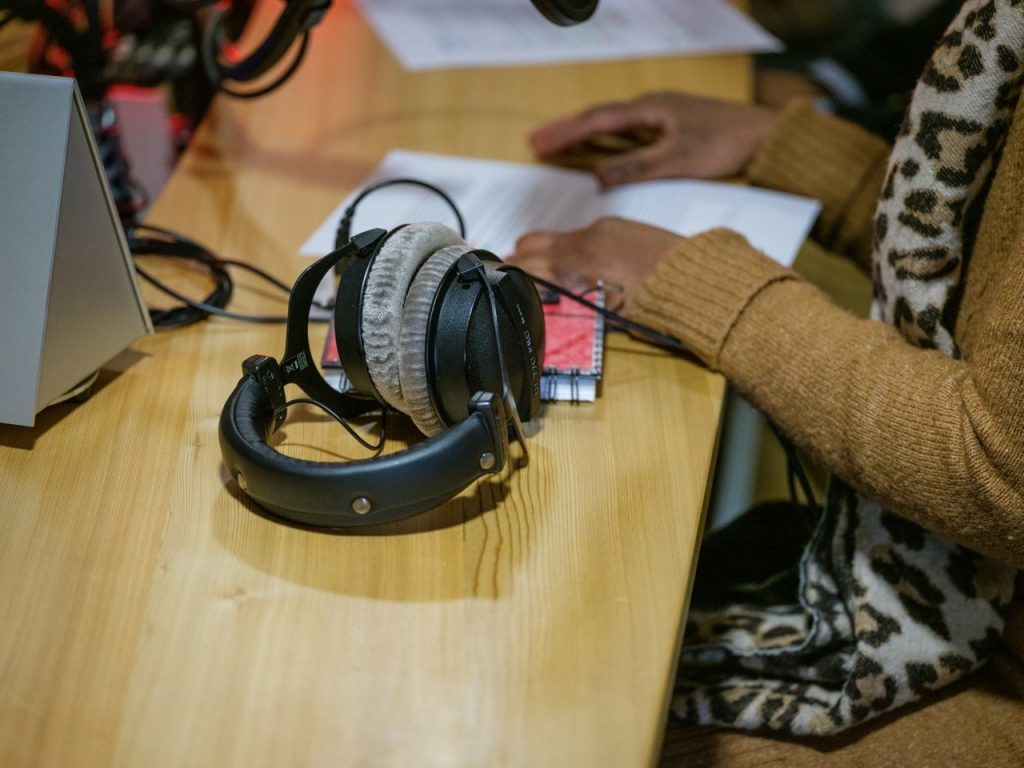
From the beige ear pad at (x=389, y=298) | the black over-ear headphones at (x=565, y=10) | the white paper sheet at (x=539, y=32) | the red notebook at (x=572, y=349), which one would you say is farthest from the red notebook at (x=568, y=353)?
the white paper sheet at (x=539, y=32)

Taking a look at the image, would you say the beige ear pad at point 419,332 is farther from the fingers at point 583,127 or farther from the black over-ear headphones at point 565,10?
the fingers at point 583,127

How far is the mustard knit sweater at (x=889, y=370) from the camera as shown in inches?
23.1

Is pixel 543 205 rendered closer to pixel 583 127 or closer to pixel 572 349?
pixel 583 127

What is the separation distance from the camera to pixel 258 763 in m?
0.47

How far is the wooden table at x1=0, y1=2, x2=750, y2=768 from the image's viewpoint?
48 centimetres

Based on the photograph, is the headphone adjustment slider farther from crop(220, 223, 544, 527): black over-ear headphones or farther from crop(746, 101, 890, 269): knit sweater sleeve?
crop(746, 101, 890, 269): knit sweater sleeve

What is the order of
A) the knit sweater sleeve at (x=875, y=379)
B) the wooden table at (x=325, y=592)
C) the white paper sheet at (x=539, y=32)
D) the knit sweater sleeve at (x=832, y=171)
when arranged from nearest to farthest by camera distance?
1. the wooden table at (x=325, y=592)
2. the knit sweater sleeve at (x=875, y=379)
3. the knit sweater sleeve at (x=832, y=171)
4. the white paper sheet at (x=539, y=32)

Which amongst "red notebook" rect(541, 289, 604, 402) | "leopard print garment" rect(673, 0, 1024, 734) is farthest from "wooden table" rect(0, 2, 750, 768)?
"leopard print garment" rect(673, 0, 1024, 734)

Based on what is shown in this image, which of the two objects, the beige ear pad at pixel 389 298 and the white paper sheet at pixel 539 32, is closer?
the beige ear pad at pixel 389 298

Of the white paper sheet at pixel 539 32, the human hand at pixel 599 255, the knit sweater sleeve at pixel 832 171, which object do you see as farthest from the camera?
the white paper sheet at pixel 539 32

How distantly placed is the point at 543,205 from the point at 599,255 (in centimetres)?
16

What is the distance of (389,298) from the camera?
1.88 feet

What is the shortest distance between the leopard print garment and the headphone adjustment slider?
1.21 feet

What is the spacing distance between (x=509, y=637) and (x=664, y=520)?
14cm
